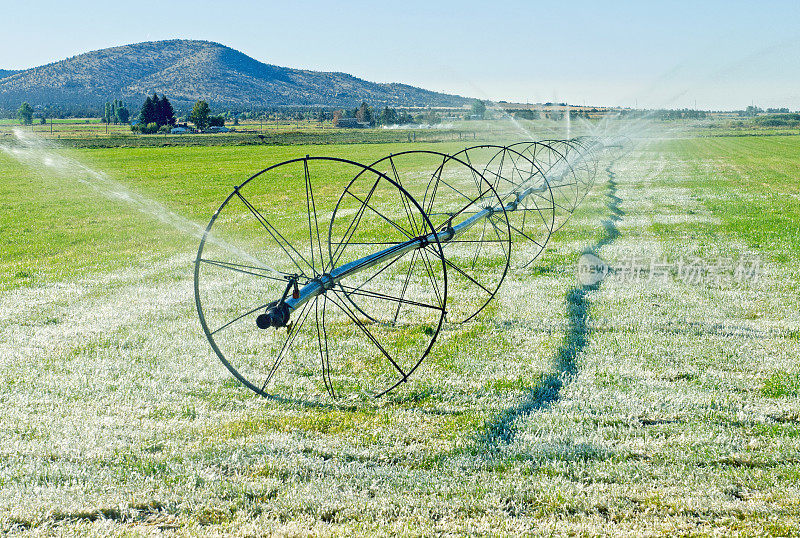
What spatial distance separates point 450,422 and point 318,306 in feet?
11.5

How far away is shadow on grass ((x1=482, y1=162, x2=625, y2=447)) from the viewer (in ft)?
14.0

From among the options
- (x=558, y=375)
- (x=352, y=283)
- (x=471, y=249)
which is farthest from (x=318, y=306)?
(x=471, y=249)

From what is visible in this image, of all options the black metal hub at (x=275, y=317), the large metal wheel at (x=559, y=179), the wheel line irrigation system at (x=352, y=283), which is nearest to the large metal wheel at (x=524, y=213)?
the wheel line irrigation system at (x=352, y=283)

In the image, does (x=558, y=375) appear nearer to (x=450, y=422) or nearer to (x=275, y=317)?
(x=450, y=422)

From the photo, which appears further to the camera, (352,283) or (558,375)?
(352,283)

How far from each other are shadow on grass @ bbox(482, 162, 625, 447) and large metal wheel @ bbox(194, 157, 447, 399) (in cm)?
73

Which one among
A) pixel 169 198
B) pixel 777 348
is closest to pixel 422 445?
pixel 777 348

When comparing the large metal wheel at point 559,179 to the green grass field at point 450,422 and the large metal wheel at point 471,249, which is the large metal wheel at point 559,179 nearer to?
the large metal wheel at point 471,249

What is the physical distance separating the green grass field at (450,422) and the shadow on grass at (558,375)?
0.9 inches

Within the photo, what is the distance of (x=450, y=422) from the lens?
4.40 m

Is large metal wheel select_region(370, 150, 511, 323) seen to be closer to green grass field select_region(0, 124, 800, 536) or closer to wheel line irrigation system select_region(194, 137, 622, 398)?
wheel line irrigation system select_region(194, 137, 622, 398)

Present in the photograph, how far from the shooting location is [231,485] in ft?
11.9

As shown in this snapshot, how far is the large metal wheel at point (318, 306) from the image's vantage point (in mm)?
4680

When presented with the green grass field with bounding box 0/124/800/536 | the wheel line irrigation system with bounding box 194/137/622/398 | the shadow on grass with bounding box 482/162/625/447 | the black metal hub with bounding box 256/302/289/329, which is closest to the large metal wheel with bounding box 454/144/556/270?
the wheel line irrigation system with bounding box 194/137/622/398
